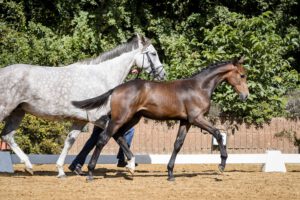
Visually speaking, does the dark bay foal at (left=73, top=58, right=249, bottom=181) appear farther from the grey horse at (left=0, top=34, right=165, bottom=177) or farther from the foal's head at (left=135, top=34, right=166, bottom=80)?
the foal's head at (left=135, top=34, right=166, bottom=80)

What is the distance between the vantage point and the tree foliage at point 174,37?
1653cm

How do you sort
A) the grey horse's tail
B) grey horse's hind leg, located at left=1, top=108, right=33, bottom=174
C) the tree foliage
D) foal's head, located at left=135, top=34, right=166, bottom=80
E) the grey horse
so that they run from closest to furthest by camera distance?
the grey horse's tail, the grey horse, grey horse's hind leg, located at left=1, top=108, right=33, bottom=174, foal's head, located at left=135, top=34, right=166, bottom=80, the tree foliage

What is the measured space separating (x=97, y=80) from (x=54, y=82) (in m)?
0.78

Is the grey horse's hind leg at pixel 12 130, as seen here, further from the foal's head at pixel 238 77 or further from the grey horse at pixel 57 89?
the foal's head at pixel 238 77

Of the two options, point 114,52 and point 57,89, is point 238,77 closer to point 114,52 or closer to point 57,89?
point 114,52

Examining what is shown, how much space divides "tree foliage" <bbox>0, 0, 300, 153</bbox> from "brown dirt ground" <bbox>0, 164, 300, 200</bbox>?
471cm

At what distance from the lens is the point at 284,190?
8695 mm

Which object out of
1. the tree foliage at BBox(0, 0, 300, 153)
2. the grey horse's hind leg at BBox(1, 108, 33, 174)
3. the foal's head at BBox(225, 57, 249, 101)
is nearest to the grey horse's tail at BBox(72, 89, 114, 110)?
the grey horse's hind leg at BBox(1, 108, 33, 174)

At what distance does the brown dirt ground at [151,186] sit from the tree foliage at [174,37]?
4706 millimetres

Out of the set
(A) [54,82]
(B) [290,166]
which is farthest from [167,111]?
(B) [290,166]

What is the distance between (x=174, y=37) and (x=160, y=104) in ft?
35.4

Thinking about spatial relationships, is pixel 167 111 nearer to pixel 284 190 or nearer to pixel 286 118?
pixel 284 190

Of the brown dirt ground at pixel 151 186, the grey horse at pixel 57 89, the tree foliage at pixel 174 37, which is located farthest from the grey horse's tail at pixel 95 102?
the tree foliage at pixel 174 37

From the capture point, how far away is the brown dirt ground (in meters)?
8.00
